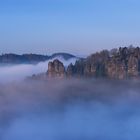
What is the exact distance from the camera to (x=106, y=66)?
5507 inches

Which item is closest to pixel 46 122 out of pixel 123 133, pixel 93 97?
pixel 93 97

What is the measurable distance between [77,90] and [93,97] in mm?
7431

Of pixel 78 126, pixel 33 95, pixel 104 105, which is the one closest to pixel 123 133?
pixel 78 126

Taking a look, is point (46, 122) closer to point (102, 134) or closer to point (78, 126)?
point (78, 126)

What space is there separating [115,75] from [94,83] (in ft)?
31.4

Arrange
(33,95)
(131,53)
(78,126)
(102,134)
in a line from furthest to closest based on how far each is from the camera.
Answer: (33,95) < (131,53) < (78,126) < (102,134)

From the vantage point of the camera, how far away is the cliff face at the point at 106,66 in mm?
126625

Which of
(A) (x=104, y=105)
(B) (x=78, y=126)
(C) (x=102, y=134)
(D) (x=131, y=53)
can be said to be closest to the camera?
(C) (x=102, y=134)

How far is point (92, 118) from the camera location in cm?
13175

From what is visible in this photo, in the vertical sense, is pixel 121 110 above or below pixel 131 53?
below

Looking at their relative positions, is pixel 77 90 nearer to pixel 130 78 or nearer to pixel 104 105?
pixel 104 105

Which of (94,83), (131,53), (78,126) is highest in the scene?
(131,53)

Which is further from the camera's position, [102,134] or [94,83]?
[94,83]

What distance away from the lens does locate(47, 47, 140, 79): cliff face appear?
12662cm
